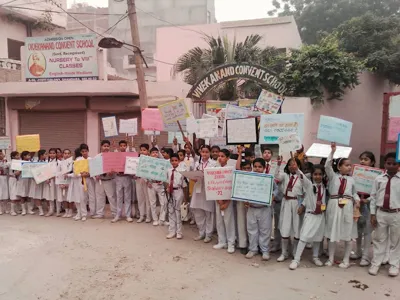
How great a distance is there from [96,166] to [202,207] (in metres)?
2.43

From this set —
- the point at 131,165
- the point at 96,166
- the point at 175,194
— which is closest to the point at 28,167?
the point at 96,166

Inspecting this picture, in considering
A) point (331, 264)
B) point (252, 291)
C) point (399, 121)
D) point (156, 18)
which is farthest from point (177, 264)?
point (156, 18)

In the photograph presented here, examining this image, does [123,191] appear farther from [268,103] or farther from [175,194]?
[268,103]

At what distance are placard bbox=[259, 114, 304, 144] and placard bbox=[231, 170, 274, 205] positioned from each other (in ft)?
2.42

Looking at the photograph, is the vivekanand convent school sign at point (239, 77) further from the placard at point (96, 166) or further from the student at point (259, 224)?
the student at point (259, 224)

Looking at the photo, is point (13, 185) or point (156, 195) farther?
point (13, 185)

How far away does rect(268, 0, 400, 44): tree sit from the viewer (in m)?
25.7

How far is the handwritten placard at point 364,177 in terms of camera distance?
4828 mm

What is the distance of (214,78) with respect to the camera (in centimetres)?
855

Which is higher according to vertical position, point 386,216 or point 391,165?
point 391,165

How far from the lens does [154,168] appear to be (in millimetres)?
6180

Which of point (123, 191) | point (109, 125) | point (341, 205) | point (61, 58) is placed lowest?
point (123, 191)

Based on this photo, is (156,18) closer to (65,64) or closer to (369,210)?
(65,64)

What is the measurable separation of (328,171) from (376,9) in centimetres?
2561
